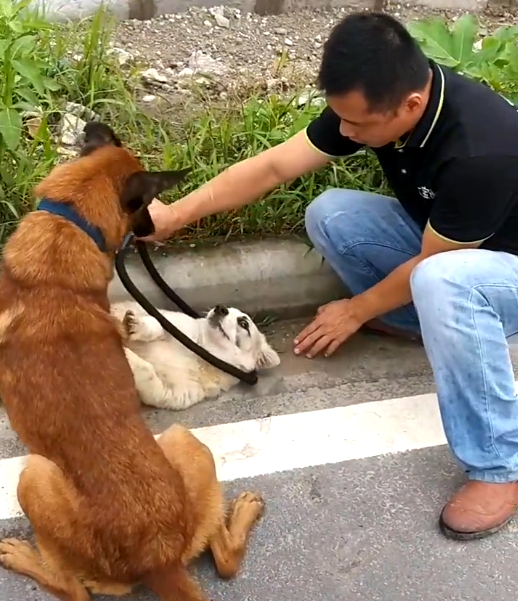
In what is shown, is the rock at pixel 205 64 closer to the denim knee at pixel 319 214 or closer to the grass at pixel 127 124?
the grass at pixel 127 124

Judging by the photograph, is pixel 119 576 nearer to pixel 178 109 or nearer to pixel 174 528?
pixel 174 528

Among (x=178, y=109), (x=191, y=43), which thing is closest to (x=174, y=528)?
(x=178, y=109)

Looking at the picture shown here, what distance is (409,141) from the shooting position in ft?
9.45

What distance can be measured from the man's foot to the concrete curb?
114 centimetres

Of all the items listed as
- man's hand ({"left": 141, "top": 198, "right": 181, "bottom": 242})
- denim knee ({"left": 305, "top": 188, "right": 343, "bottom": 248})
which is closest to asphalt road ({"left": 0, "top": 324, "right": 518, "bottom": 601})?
denim knee ({"left": 305, "top": 188, "right": 343, "bottom": 248})

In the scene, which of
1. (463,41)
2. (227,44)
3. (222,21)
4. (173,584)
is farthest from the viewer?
(222,21)

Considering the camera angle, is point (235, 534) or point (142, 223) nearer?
point (235, 534)

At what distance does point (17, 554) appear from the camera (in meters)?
2.66

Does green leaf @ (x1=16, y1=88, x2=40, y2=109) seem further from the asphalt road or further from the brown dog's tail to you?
the brown dog's tail

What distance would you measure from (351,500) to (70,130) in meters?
2.16

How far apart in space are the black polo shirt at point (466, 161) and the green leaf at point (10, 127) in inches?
57.6

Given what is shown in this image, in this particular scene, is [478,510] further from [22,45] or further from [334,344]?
[22,45]

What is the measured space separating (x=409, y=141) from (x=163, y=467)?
1369mm

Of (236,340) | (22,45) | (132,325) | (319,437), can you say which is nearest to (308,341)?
(236,340)
